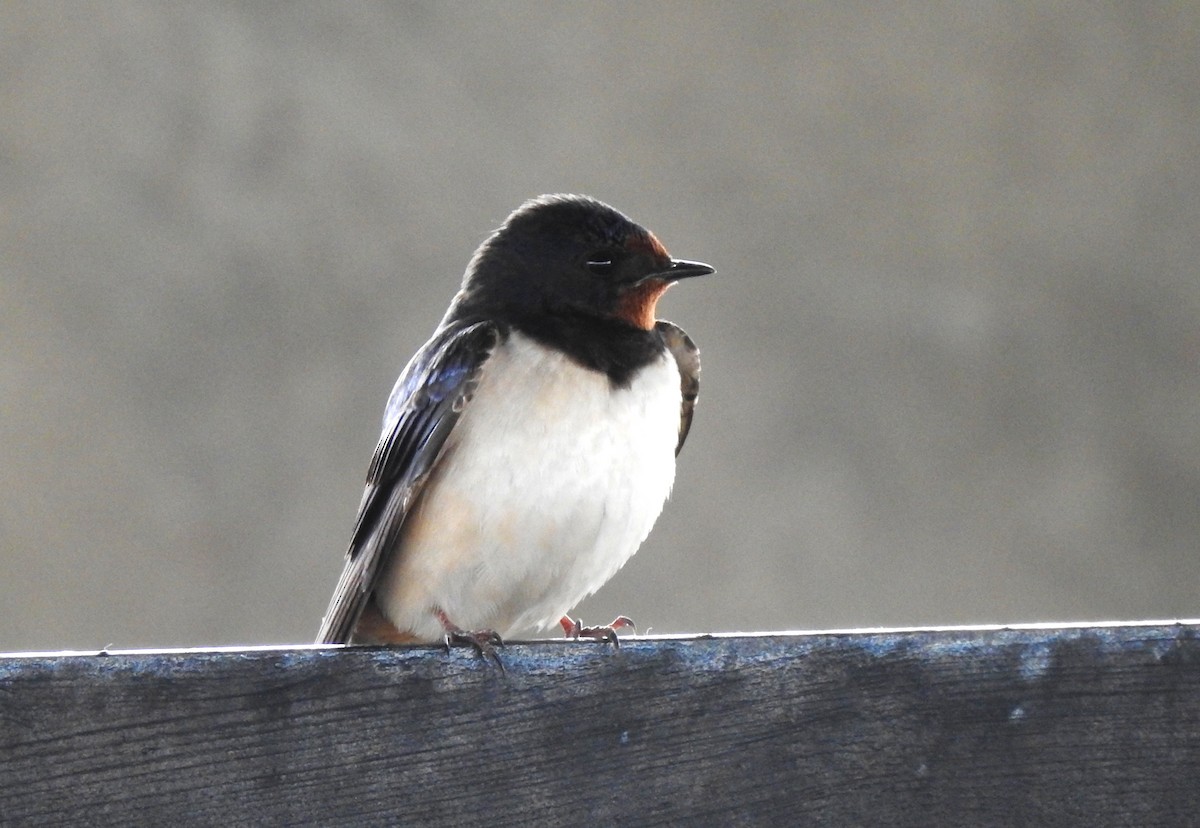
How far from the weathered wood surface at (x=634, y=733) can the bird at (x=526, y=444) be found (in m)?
0.36

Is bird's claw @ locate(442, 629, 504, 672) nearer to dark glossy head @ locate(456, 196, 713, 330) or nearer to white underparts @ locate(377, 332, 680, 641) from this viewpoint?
white underparts @ locate(377, 332, 680, 641)

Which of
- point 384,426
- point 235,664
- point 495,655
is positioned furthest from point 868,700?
point 384,426

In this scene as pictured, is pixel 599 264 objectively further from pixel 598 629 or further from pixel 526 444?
pixel 598 629

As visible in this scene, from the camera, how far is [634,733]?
0.73 m

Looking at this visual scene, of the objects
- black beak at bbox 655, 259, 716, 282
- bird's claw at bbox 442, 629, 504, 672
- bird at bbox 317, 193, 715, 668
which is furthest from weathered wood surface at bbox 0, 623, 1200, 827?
black beak at bbox 655, 259, 716, 282

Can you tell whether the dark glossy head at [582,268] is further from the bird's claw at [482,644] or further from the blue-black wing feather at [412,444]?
the bird's claw at [482,644]

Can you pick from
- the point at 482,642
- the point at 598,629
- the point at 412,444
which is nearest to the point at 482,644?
the point at 482,642

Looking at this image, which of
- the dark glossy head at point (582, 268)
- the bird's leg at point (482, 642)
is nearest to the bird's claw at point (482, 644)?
the bird's leg at point (482, 642)

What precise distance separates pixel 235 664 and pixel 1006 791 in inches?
13.7

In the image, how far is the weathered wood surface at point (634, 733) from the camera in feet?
2.21

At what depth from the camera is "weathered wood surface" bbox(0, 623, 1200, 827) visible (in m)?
0.67

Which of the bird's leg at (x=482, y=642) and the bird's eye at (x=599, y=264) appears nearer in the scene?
the bird's leg at (x=482, y=642)

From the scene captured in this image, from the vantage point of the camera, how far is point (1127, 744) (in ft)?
2.44

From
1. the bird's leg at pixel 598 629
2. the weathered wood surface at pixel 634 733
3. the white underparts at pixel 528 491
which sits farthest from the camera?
the white underparts at pixel 528 491
